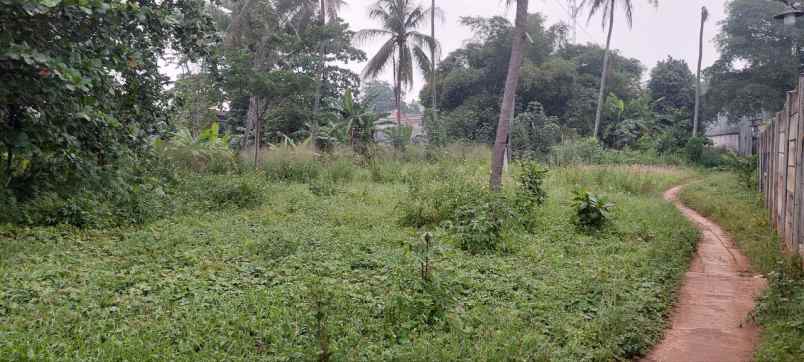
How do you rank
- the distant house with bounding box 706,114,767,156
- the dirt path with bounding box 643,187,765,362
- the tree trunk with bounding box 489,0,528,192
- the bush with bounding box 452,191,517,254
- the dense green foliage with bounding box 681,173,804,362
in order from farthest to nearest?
the distant house with bounding box 706,114,767,156
the tree trunk with bounding box 489,0,528,192
the bush with bounding box 452,191,517,254
the dirt path with bounding box 643,187,765,362
the dense green foliage with bounding box 681,173,804,362

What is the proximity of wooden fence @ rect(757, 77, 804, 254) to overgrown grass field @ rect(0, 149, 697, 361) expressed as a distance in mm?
1156

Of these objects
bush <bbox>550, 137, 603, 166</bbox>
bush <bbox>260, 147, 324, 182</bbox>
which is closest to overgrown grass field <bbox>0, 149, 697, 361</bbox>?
bush <bbox>260, 147, 324, 182</bbox>

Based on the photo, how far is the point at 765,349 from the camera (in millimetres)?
4059

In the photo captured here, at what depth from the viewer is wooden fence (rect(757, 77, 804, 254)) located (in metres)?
5.97

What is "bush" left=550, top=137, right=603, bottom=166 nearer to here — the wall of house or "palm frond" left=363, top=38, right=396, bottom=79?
"palm frond" left=363, top=38, right=396, bottom=79

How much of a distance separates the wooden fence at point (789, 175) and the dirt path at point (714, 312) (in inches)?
24.5

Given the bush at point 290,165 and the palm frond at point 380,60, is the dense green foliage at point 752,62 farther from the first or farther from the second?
the bush at point 290,165

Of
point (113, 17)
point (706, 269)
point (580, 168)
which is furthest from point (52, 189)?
point (580, 168)

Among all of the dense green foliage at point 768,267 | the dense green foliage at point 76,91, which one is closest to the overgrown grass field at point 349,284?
the dense green foliage at point 768,267

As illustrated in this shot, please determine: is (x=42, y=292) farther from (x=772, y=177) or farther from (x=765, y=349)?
(x=772, y=177)

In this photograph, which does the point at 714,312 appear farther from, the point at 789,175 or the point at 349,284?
the point at 349,284

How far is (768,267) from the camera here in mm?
6246

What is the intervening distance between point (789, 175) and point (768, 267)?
1.31 metres

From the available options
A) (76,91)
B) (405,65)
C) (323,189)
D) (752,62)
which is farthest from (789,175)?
(752,62)
